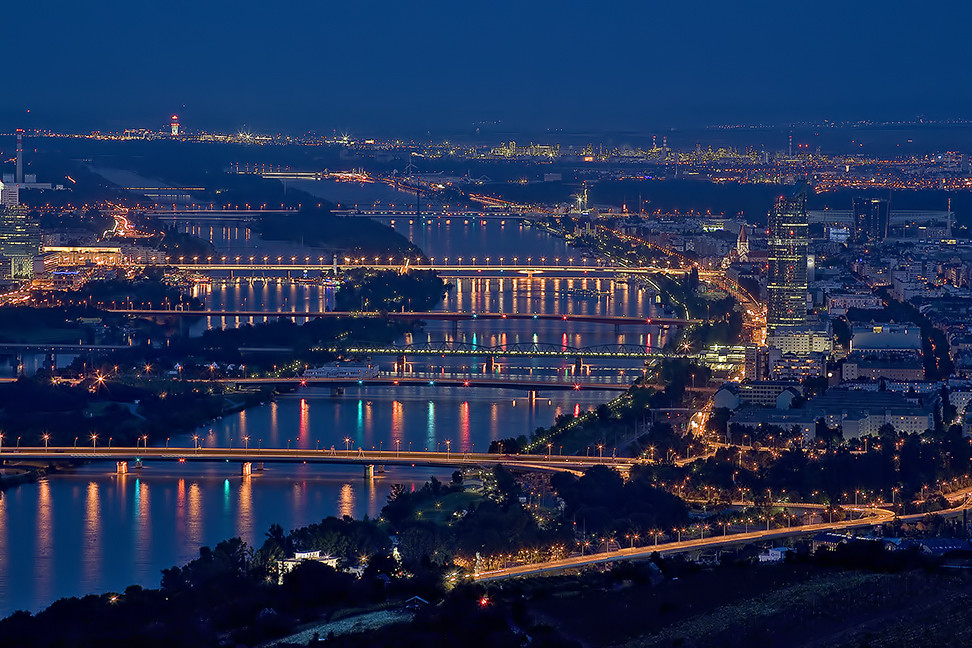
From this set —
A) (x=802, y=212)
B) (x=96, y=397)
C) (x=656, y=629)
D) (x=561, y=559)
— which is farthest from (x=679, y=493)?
(x=802, y=212)

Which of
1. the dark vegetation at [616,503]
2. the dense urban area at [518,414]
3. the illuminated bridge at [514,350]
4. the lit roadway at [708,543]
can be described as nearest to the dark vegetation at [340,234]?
the dense urban area at [518,414]

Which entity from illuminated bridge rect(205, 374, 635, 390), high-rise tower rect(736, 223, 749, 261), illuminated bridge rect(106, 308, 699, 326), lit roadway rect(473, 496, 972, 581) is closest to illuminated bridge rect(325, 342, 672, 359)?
illuminated bridge rect(205, 374, 635, 390)

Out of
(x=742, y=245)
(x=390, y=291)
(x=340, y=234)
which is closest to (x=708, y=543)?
(x=390, y=291)

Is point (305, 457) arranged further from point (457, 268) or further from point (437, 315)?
point (457, 268)

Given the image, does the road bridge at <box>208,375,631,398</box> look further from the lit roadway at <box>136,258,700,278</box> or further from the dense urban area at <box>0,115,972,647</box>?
the lit roadway at <box>136,258,700,278</box>

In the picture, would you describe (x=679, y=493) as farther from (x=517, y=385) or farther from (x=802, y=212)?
(x=802, y=212)
